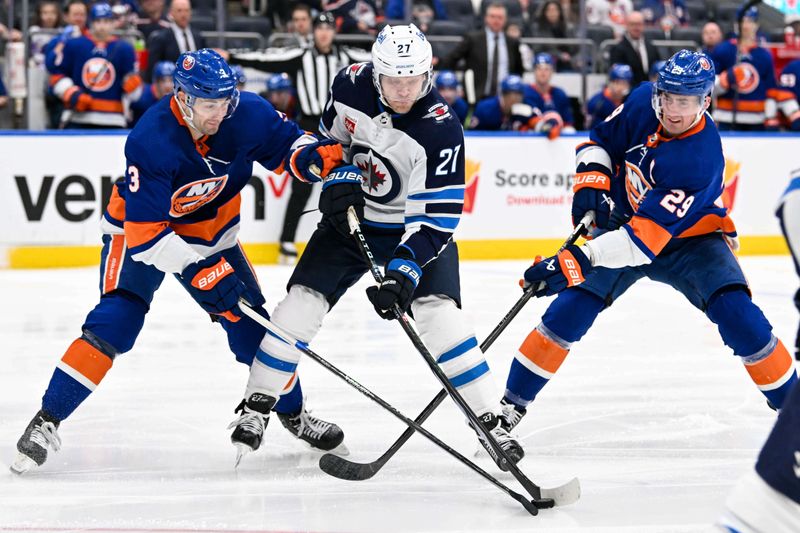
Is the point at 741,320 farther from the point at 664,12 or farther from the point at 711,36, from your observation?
the point at 664,12

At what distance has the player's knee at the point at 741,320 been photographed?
3250 millimetres

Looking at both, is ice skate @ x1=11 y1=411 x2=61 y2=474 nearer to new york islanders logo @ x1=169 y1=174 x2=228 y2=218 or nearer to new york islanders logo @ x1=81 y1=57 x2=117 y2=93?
new york islanders logo @ x1=169 y1=174 x2=228 y2=218

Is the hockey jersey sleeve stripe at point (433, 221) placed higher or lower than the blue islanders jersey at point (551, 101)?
higher

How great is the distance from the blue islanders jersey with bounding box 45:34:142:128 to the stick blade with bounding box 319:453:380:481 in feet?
15.0

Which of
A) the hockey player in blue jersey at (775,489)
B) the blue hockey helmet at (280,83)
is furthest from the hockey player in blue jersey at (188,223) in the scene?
the blue hockey helmet at (280,83)

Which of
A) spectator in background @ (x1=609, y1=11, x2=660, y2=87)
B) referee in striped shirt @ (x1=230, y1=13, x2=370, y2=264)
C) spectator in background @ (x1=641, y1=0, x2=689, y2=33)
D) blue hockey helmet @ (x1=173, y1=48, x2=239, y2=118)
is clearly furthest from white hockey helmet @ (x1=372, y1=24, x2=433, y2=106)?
spectator in background @ (x1=641, y1=0, x2=689, y2=33)

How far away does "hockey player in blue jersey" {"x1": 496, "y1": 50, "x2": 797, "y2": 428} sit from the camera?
3.19 m

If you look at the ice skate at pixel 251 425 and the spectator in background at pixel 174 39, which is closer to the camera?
the ice skate at pixel 251 425

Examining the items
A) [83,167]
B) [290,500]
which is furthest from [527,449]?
[83,167]

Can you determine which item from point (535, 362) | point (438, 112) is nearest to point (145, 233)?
point (438, 112)

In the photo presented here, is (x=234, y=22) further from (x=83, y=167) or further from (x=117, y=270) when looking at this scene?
(x=117, y=270)

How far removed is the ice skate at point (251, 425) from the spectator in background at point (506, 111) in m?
4.69

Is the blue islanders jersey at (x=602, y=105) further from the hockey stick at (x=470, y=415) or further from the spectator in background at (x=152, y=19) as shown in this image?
the hockey stick at (x=470, y=415)

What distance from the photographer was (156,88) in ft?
23.6
